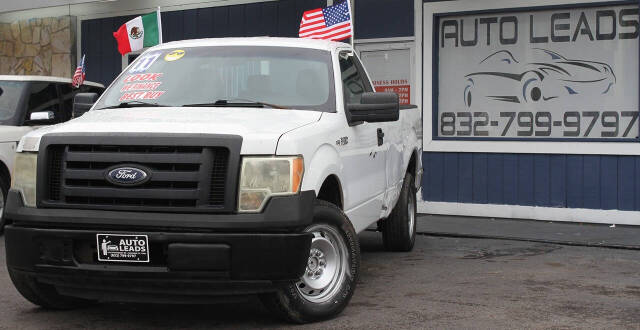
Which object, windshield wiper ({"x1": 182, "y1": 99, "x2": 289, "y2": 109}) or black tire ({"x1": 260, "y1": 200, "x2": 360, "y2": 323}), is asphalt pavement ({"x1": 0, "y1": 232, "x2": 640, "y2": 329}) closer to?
black tire ({"x1": 260, "y1": 200, "x2": 360, "y2": 323})

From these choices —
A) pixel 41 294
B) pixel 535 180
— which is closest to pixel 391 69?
pixel 535 180

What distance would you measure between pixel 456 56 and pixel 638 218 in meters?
3.35

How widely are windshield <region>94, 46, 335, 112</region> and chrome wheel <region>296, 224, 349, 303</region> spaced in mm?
1104

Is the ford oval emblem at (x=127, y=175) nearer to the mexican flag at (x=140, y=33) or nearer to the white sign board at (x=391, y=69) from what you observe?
the mexican flag at (x=140, y=33)

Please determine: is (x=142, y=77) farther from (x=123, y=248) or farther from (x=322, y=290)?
(x=322, y=290)

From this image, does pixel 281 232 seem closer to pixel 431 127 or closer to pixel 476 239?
pixel 476 239

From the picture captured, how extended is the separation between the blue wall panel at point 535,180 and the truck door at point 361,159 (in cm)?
474

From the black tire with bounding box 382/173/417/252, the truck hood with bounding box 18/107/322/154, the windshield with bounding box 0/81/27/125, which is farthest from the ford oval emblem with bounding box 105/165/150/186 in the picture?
the windshield with bounding box 0/81/27/125

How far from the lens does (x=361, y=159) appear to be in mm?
6879

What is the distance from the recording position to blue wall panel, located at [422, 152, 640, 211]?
11.5 meters

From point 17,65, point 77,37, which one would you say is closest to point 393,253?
→ point 77,37

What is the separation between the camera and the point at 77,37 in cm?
1672

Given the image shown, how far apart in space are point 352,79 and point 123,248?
2.93m

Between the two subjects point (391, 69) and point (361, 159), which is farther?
point (391, 69)
